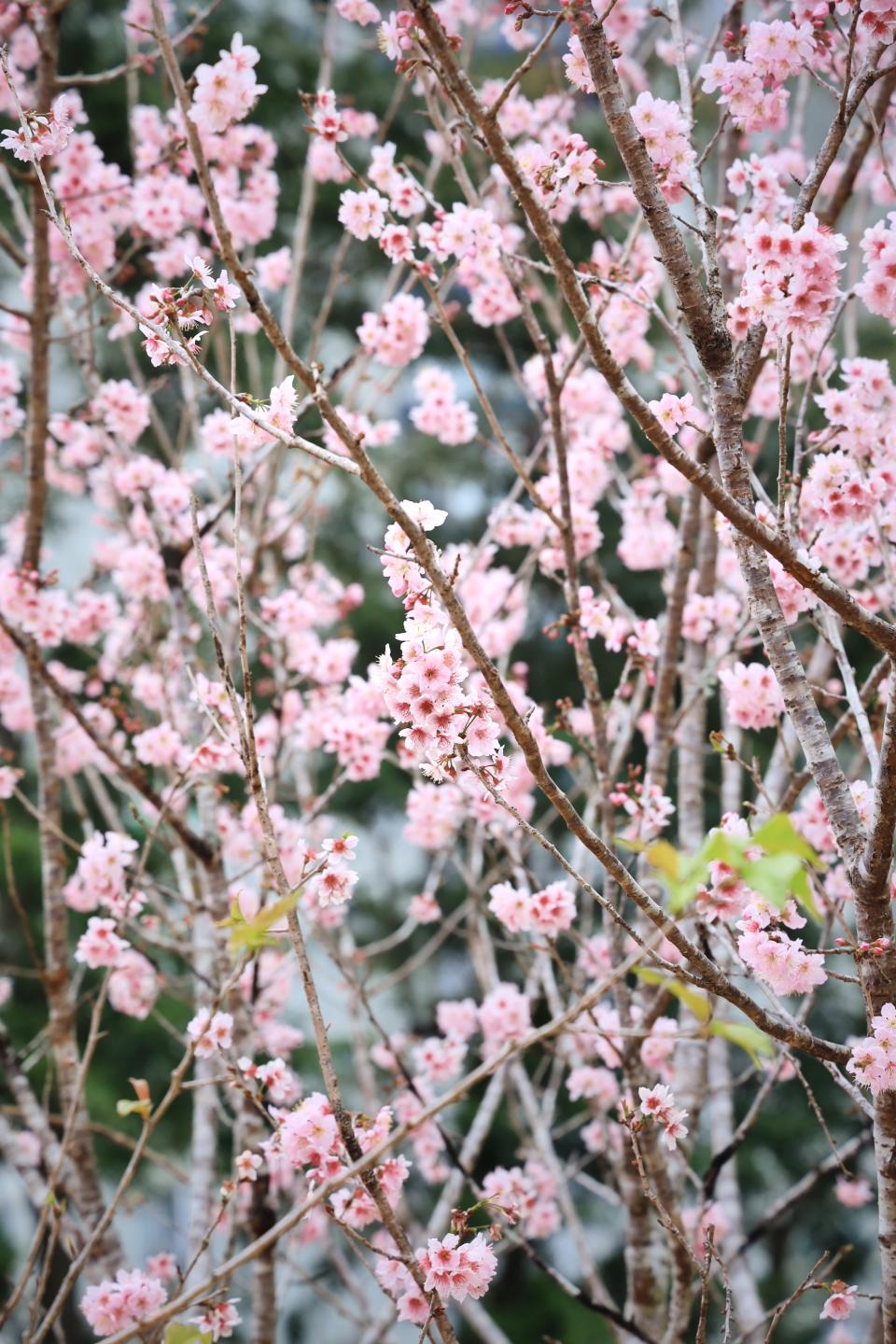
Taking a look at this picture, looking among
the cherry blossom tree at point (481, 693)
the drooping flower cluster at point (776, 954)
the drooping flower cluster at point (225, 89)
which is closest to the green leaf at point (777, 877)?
the cherry blossom tree at point (481, 693)

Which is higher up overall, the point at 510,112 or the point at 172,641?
the point at 510,112

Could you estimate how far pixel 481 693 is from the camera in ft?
5.41

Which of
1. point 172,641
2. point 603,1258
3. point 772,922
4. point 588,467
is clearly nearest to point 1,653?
point 172,641

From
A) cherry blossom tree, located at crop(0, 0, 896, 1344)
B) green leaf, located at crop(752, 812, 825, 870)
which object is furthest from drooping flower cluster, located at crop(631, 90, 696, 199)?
green leaf, located at crop(752, 812, 825, 870)

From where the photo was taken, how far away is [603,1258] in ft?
17.6

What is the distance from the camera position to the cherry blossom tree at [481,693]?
1.51 metres

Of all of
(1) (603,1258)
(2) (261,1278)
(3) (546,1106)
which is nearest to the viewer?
(2) (261,1278)

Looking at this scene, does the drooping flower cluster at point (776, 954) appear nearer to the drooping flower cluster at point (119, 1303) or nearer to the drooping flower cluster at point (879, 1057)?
the drooping flower cluster at point (879, 1057)

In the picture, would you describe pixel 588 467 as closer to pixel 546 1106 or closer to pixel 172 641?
pixel 172 641

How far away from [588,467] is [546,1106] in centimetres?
189

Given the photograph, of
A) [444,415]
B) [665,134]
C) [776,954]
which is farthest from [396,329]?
[776,954]

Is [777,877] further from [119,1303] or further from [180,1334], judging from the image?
[119,1303]

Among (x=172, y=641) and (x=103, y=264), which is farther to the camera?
(x=172, y=641)

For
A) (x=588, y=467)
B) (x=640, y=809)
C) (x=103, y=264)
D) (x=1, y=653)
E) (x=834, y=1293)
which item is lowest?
(x=834, y=1293)
